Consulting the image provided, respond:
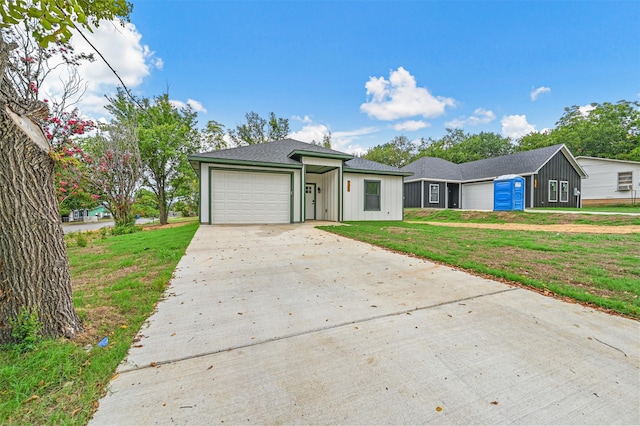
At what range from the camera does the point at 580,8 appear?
34.2 feet

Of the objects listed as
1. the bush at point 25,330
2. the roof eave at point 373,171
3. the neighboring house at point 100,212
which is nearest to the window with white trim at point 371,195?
the roof eave at point 373,171

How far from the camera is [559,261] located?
436 centimetres

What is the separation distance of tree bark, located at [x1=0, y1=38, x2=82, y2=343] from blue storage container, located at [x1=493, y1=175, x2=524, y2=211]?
56.5 feet

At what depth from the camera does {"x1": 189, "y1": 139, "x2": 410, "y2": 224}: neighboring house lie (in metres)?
9.93

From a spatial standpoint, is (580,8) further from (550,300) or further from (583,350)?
(583,350)

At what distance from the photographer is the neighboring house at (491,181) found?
1738 cm

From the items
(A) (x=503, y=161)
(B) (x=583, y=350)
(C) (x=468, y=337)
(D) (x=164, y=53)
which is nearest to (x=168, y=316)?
(C) (x=468, y=337)

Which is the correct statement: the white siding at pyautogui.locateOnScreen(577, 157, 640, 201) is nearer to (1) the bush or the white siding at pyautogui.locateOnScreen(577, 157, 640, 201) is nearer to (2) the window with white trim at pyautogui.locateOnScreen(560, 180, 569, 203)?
(2) the window with white trim at pyautogui.locateOnScreen(560, 180, 569, 203)

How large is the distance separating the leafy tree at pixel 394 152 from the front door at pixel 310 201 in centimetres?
2358

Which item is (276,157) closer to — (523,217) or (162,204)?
(162,204)

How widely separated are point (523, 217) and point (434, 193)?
297 inches

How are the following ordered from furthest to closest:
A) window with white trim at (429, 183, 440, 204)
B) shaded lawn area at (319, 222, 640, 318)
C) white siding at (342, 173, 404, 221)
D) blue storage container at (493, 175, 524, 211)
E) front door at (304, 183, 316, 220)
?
window with white trim at (429, 183, 440, 204) < blue storage container at (493, 175, 524, 211) < front door at (304, 183, 316, 220) < white siding at (342, 173, 404, 221) < shaded lawn area at (319, 222, 640, 318)

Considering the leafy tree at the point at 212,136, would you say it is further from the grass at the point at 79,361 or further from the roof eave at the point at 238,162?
the grass at the point at 79,361

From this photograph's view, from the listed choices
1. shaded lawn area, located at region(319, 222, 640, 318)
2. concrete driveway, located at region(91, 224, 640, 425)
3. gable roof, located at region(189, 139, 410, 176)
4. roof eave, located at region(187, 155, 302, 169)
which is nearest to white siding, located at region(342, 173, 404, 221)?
gable roof, located at region(189, 139, 410, 176)
